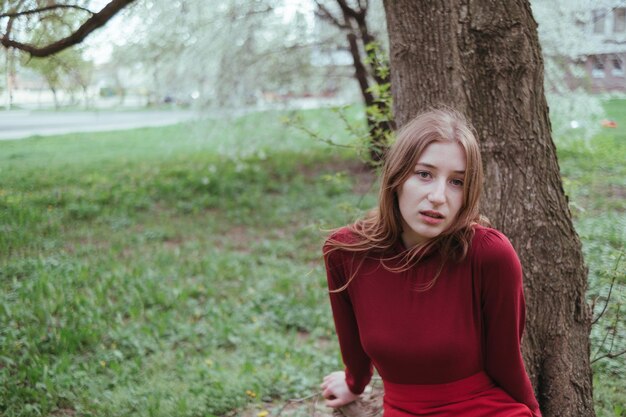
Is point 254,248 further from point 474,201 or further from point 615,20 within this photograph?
point 474,201

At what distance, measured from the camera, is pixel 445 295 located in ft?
6.81

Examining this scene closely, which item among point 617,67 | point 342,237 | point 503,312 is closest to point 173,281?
point 342,237

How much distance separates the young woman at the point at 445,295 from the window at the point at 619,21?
14.5 feet

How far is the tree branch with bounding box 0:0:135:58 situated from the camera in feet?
11.5

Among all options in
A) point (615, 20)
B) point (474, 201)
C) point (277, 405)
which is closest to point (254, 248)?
point (277, 405)

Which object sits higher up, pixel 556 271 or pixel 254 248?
pixel 556 271

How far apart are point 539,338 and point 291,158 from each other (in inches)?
400

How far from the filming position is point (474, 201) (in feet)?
6.93

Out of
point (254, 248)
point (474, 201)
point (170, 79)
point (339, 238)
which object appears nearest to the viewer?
point (474, 201)

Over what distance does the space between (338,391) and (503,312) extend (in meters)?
0.94

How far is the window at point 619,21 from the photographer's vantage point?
228 inches

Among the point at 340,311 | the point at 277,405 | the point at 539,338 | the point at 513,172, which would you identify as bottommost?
the point at 277,405

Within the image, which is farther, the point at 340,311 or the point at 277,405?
the point at 277,405

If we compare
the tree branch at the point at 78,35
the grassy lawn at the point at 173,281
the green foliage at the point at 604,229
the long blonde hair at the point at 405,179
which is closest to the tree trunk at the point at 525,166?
the green foliage at the point at 604,229
